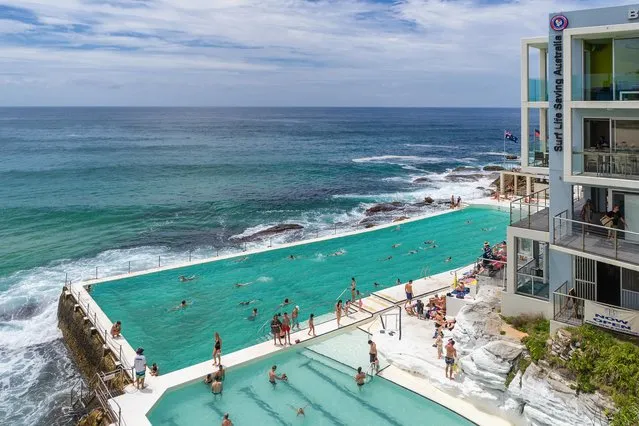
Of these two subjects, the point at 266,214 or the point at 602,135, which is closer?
the point at 602,135

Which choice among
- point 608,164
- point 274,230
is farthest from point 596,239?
point 274,230

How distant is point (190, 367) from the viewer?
19312 millimetres

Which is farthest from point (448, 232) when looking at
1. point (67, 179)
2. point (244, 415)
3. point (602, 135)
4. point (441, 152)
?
point (441, 152)

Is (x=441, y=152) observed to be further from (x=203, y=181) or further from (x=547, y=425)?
(x=547, y=425)

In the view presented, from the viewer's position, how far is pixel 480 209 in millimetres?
46469

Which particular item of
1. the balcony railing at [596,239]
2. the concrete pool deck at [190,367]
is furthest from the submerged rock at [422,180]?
the balcony railing at [596,239]

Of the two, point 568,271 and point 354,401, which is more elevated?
point 568,271

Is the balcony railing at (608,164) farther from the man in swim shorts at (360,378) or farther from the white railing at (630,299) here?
the man in swim shorts at (360,378)

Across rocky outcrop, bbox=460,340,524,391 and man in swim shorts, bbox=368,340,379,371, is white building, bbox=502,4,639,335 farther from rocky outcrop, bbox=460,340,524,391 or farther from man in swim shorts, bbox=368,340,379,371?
man in swim shorts, bbox=368,340,379,371

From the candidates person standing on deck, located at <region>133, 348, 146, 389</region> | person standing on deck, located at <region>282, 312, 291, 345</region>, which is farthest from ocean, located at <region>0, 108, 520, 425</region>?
person standing on deck, located at <region>282, 312, 291, 345</region>

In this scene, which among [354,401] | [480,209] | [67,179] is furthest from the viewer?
[67,179]

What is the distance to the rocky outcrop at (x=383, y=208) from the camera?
51284 millimetres

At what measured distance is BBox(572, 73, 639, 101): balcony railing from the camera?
14586 millimetres

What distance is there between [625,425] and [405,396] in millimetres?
6853
